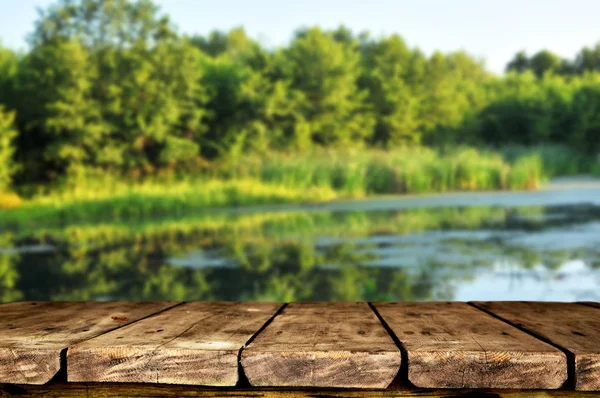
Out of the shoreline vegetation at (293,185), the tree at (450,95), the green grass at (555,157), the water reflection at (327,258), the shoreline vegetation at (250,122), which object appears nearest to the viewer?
the water reflection at (327,258)

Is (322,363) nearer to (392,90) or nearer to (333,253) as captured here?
(333,253)

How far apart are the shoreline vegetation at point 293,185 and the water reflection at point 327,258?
1239mm

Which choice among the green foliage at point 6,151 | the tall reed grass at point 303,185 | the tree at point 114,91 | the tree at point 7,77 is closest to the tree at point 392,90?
the tall reed grass at point 303,185

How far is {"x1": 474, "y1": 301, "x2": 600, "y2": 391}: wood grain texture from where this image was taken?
0.94 metres

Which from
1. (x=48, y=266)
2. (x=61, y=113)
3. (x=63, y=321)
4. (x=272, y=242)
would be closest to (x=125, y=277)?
(x=48, y=266)

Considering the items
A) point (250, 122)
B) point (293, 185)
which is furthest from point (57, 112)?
point (293, 185)

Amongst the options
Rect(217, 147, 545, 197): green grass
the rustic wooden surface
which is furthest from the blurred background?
the rustic wooden surface

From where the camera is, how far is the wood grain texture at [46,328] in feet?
3.27

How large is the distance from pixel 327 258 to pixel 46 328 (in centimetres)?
568

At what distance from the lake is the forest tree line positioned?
3236 millimetres

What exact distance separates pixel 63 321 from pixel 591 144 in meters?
14.0

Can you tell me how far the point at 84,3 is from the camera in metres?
15.5

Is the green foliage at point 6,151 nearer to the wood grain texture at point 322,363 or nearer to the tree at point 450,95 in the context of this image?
the tree at point 450,95

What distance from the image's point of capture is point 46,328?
1160mm
